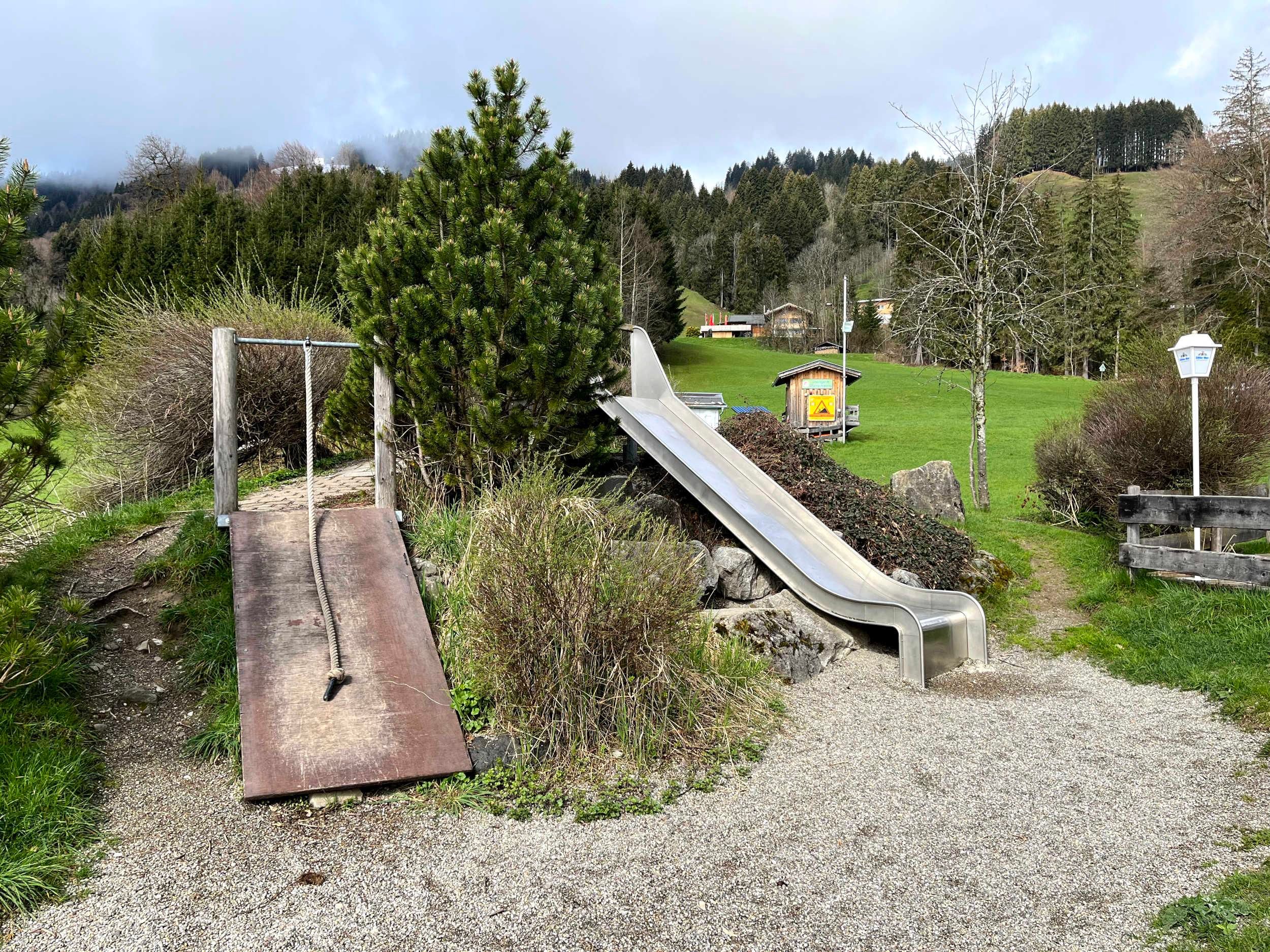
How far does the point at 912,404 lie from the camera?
34.9 meters

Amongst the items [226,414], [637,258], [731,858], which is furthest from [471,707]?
[637,258]

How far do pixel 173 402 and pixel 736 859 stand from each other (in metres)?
9.23

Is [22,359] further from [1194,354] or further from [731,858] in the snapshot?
[1194,354]

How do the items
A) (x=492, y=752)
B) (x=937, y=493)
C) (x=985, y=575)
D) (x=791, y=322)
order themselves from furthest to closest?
1. (x=791, y=322)
2. (x=937, y=493)
3. (x=985, y=575)
4. (x=492, y=752)

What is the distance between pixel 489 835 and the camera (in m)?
4.03

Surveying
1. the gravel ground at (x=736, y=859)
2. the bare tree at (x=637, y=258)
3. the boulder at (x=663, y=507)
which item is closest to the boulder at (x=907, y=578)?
the boulder at (x=663, y=507)

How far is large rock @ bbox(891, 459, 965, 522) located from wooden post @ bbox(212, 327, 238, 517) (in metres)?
8.24

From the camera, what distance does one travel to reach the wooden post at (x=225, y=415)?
6492mm

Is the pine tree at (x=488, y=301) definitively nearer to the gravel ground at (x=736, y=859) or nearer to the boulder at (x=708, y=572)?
the boulder at (x=708, y=572)

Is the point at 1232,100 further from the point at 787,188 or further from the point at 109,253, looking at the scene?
the point at 787,188

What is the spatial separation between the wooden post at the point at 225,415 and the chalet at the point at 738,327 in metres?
68.7

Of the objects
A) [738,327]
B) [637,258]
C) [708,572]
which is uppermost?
[738,327]

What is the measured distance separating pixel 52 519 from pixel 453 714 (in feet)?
17.6

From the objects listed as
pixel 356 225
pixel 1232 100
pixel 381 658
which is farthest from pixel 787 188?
pixel 381 658
